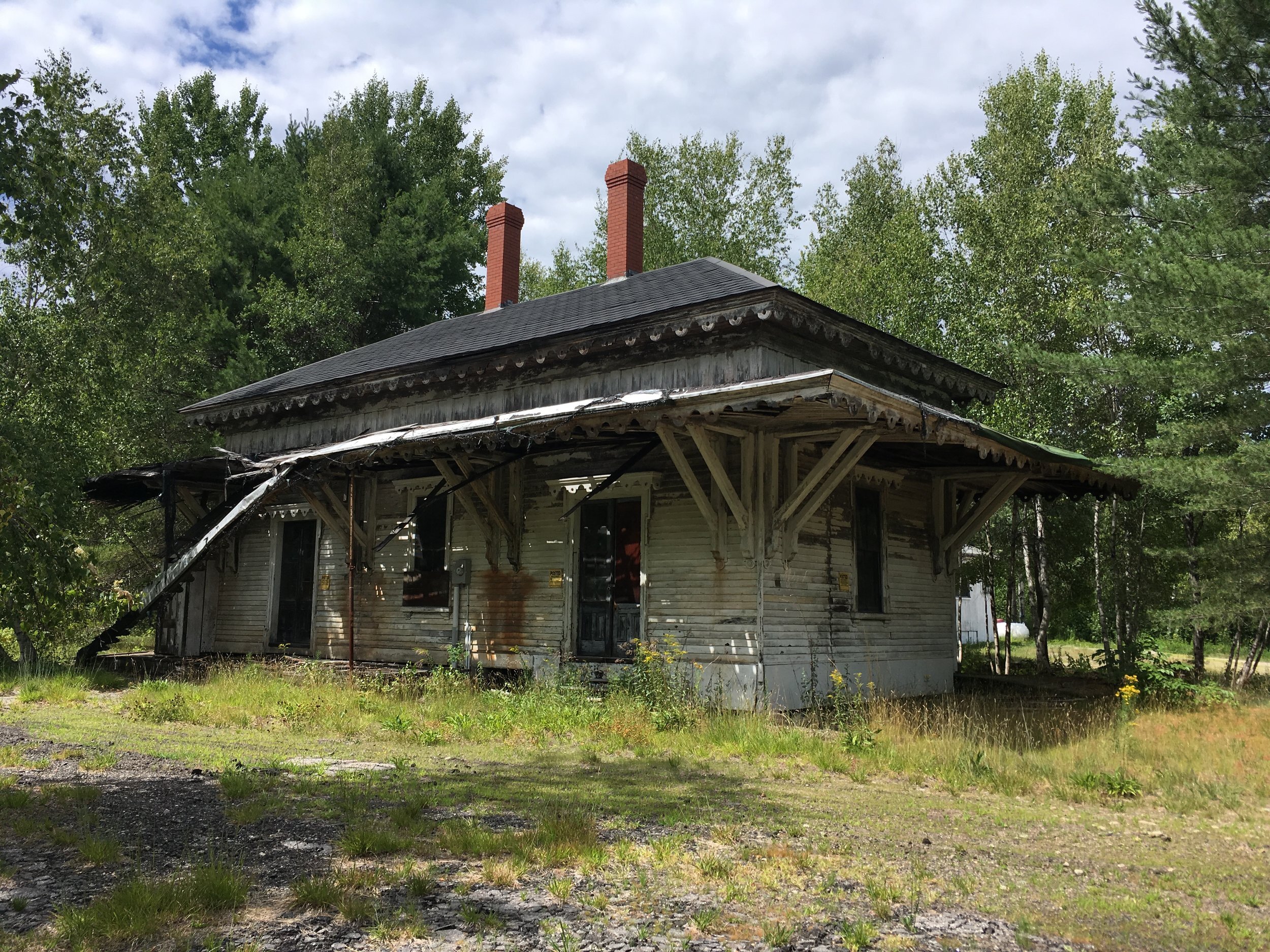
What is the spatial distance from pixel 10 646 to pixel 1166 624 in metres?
21.6

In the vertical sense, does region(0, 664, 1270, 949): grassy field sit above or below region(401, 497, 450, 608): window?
below

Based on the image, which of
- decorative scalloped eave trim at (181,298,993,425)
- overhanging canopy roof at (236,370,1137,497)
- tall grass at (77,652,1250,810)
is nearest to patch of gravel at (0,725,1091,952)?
tall grass at (77,652,1250,810)

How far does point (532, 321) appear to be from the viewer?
15922 mm

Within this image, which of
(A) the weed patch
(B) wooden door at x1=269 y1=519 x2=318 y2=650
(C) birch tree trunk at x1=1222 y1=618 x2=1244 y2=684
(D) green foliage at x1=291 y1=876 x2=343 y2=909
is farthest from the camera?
(B) wooden door at x1=269 y1=519 x2=318 y2=650

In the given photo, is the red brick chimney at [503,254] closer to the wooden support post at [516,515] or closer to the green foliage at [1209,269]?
the wooden support post at [516,515]

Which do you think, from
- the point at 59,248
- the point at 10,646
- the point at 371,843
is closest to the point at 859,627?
the point at 371,843

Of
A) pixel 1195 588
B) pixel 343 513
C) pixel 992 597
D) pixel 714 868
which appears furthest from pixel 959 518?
pixel 714 868

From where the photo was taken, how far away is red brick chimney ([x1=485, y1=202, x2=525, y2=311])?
19.4 meters

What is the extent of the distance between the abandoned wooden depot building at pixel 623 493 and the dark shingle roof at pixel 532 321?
0.11 m

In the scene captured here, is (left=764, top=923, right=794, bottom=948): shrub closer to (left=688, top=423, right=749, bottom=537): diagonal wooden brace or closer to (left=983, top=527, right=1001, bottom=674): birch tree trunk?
(left=688, top=423, right=749, bottom=537): diagonal wooden brace

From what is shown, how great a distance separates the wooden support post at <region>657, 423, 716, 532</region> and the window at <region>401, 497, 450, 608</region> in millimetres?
4756

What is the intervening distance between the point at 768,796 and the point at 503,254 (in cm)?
1488

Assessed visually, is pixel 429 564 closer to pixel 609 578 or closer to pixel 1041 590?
pixel 609 578

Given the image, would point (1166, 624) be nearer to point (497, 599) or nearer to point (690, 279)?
point (690, 279)
